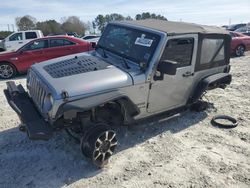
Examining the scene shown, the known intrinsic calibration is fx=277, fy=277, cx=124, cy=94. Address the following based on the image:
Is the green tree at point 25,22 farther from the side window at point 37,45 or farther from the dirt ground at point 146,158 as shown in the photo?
the dirt ground at point 146,158

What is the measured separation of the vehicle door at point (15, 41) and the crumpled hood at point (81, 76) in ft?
39.1

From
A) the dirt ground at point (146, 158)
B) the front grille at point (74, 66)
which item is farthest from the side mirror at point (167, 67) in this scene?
the dirt ground at point (146, 158)

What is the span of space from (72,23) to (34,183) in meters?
40.4

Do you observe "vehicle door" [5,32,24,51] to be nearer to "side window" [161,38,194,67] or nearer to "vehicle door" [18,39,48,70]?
"vehicle door" [18,39,48,70]

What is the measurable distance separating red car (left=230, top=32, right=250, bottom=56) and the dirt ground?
29.1 feet

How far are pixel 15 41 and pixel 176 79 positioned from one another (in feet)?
43.2

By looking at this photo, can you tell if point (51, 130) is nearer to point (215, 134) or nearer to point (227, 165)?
point (227, 165)

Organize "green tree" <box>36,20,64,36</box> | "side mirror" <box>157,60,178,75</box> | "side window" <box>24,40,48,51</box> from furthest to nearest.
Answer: "green tree" <box>36,20,64,36</box> → "side window" <box>24,40,48,51</box> → "side mirror" <box>157,60,178,75</box>

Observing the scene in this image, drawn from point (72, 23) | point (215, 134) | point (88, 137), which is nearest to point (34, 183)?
point (88, 137)

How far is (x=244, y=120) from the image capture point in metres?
5.61

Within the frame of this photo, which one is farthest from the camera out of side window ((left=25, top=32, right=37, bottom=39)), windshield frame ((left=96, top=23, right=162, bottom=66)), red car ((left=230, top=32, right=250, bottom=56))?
side window ((left=25, top=32, right=37, bottom=39))

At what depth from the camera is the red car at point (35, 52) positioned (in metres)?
9.34

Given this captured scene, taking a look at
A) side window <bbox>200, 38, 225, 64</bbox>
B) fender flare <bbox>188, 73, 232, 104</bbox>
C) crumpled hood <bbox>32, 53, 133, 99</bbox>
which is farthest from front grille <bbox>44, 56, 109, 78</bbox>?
side window <bbox>200, 38, 225, 64</bbox>

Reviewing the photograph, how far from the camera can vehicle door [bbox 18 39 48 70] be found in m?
9.48
